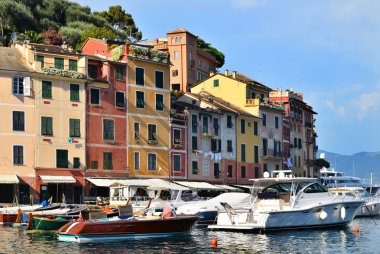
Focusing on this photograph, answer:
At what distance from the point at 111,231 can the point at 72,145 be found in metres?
25.5

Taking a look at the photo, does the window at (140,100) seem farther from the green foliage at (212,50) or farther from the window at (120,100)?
the green foliage at (212,50)

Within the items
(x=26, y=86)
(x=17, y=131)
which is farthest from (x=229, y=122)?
(x=17, y=131)

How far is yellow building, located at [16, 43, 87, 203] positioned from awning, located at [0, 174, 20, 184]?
2254 millimetres

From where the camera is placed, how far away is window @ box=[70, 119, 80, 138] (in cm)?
6100

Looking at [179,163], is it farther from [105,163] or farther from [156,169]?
[105,163]

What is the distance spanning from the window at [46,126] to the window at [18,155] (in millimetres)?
2322

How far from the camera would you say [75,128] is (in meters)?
61.2

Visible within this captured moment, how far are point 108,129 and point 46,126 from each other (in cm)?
614

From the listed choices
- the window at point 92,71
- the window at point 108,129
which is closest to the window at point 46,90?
the window at point 92,71

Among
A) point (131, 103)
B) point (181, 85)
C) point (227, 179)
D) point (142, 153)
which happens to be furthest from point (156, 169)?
point (181, 85)

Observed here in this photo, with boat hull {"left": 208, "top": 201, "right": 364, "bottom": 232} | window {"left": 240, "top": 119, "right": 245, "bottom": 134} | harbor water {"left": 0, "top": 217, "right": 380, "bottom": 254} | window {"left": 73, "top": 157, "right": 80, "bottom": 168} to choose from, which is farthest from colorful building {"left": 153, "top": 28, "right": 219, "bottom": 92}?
harbor water {"left": 0, "top": 217, "right": 380, "bottom": 254}

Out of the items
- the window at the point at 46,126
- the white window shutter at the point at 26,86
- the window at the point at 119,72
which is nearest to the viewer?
the white window shutter at the point at 26,86

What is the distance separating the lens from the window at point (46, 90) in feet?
196

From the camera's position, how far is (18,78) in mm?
58969
